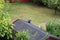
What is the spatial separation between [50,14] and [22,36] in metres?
16.7

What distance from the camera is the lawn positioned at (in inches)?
1211

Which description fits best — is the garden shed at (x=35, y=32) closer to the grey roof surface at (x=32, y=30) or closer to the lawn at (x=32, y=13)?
the grey roof surface at (x=32, y=30)

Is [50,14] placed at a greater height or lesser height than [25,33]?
lesser

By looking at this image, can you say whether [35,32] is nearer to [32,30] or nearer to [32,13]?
[32,30]

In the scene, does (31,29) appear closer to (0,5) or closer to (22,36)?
(22,36)

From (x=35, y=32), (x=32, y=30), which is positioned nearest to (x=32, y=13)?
(x=32, y=30)

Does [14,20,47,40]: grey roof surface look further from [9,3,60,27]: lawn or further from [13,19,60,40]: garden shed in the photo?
[9,3,60,27]: lawn

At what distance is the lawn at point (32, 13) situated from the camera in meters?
30.8

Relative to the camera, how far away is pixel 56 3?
31.8 meters

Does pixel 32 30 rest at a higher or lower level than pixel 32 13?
higher

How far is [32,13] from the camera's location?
33.8m

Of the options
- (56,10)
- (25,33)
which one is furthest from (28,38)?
(56,10)

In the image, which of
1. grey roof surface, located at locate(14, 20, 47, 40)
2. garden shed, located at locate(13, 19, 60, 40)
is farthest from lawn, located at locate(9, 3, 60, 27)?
garden shed, located at locate(13, 19, 60, 40)

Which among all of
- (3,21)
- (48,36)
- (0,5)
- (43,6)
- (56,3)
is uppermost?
(0,5)
